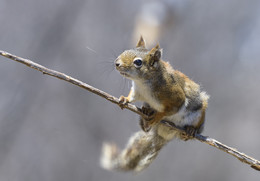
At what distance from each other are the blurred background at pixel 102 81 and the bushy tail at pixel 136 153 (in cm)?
64

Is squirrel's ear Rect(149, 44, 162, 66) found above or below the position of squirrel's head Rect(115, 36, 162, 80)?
above

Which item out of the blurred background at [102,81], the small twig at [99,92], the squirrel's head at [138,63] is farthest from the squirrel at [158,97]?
the blurred background at [102,81]

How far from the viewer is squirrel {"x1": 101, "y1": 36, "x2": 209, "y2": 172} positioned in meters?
3.25

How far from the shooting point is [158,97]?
131 inches

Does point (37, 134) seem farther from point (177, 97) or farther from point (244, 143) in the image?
point (244, 143)

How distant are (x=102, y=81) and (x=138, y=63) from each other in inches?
58.5

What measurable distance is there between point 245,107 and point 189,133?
2.35 m

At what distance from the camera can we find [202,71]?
5.26 metres

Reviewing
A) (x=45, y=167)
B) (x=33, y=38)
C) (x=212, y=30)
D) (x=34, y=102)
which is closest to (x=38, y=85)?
(x=34, y=102)

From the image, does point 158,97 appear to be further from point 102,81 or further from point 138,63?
point 102,81

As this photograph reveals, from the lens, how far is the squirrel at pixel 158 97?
325 centimetres

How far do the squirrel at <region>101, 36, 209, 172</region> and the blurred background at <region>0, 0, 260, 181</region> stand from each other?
2.49 ft

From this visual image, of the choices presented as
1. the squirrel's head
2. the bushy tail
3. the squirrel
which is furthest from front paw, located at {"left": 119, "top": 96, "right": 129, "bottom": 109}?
the bushy tail

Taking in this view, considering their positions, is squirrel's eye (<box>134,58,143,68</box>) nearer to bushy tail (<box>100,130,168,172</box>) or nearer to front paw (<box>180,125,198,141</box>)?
front paw (<box>180,125,198,141</box>)
